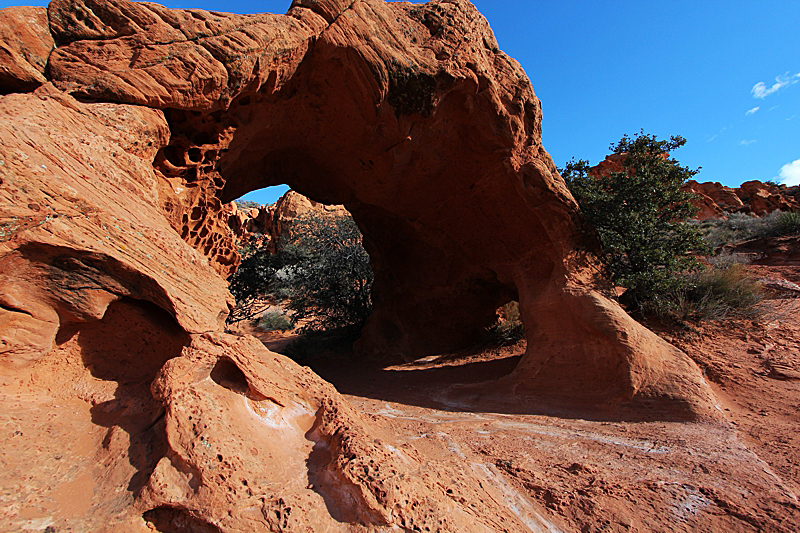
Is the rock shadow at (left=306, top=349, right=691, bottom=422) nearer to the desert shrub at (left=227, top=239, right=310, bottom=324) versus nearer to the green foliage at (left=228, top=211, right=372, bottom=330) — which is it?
the green foliage at (left=228, top=211, right=372, bottom=330)

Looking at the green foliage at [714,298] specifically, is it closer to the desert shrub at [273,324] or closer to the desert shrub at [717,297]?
the desert shrub at [717,297]

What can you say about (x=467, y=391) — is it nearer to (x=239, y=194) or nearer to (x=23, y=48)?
(x=239, y=194)

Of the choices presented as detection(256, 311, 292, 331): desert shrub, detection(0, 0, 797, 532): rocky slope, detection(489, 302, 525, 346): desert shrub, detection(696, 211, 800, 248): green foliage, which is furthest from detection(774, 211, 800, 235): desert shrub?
detection(256, 311, 292, 331): desert shrub

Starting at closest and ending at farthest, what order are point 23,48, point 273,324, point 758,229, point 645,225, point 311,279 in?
point 23,48, point 645,225, point 311,279, point 758,229, point 273,324

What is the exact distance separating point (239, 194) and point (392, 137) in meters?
2.77

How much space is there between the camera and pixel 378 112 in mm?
5133

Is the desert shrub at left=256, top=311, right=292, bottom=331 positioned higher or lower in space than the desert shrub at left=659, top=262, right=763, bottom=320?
lower

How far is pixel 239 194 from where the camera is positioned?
655 cm

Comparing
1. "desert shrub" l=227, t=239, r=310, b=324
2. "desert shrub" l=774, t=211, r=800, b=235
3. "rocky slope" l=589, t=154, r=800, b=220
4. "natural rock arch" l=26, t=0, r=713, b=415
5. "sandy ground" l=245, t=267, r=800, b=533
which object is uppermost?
"rocky slope" l=589, t=154, r=800, b=220

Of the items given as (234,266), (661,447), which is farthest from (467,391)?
(234,266)

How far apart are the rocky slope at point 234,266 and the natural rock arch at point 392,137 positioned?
3 cm

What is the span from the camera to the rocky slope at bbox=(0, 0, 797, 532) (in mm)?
2076

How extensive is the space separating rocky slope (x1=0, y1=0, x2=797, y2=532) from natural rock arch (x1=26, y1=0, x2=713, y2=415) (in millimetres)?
28

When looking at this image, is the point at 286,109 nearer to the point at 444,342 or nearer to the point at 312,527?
the point at 312,527
